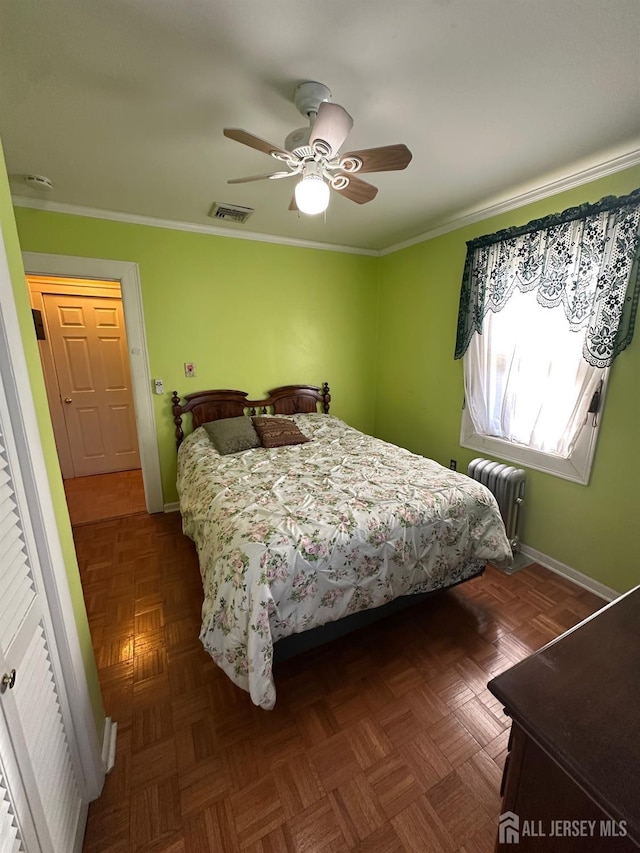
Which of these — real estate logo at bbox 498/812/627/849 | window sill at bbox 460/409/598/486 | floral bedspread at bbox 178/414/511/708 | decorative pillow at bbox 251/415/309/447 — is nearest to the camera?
real estate logo at bbox 498/812/627/849

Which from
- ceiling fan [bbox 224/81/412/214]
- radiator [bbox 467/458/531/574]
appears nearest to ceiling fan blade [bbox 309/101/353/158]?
ceiling fan [bbox 224/81/412/214]

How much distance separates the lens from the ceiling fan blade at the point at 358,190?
172cm

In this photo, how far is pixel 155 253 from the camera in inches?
113

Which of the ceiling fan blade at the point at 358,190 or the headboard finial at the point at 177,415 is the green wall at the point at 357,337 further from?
the ceiling fan blade at the point at 358,190

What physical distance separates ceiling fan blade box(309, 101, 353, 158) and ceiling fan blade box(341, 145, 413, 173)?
0.08 meters

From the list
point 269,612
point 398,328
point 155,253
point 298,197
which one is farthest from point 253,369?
point 269,612

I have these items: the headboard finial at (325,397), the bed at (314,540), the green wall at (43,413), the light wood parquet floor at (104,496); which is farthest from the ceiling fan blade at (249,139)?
the light wood parquet floor at (104,496)

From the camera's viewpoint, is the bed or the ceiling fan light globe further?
the ceiling fan light globe

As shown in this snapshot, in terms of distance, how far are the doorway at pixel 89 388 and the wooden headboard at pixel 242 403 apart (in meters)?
0.99

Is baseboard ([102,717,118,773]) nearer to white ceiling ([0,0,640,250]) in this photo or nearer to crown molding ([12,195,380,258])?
white ceiling ([0,0,640,250])

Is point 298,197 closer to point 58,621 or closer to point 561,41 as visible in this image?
point 561,41

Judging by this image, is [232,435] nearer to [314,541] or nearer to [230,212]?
[314,541]

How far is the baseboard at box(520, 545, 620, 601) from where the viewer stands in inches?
85.9

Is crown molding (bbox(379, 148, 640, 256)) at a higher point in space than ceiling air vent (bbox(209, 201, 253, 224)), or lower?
lower
